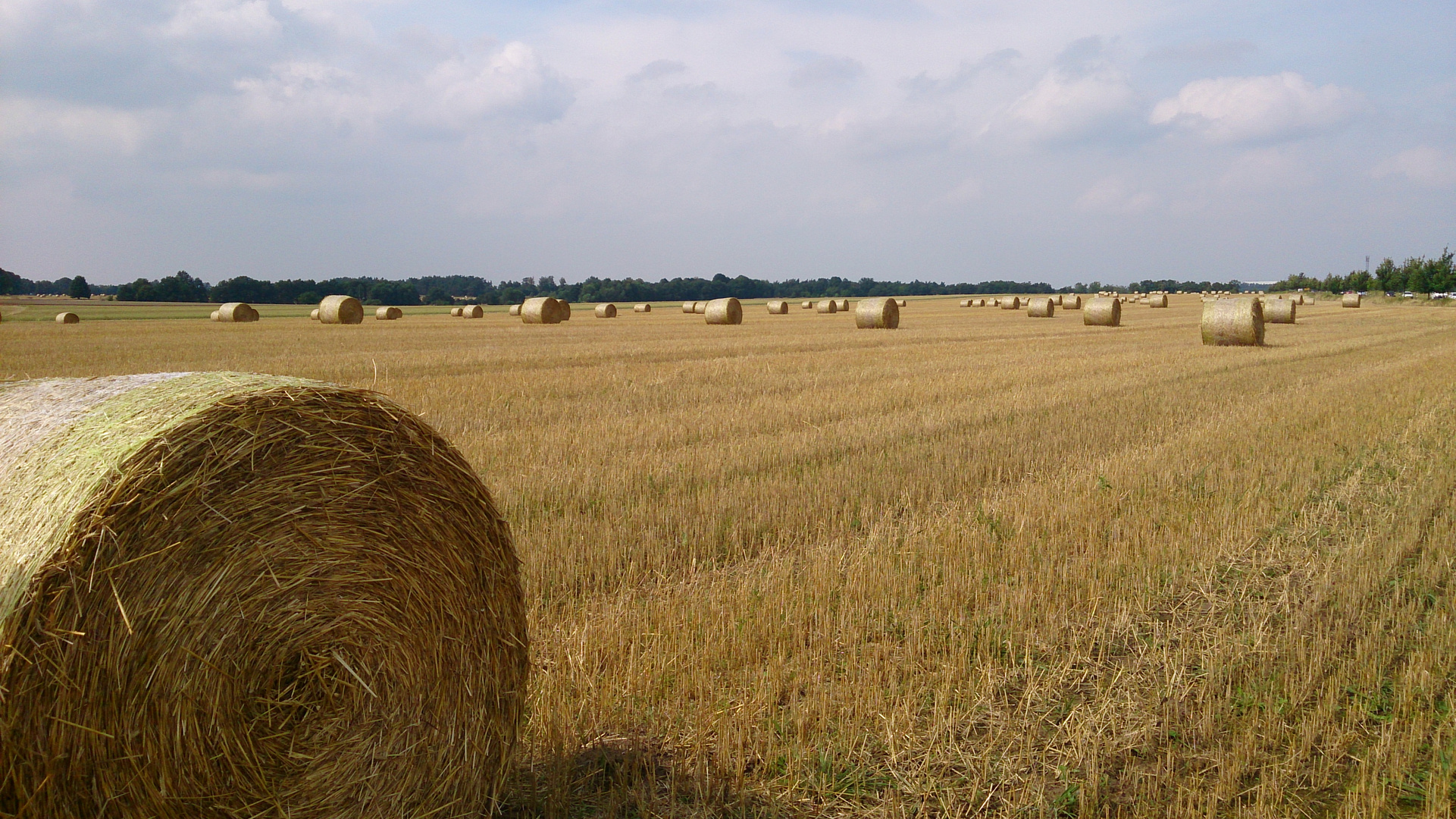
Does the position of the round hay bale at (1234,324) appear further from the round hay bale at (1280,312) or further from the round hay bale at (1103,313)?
the round hay bale at (1280,312)

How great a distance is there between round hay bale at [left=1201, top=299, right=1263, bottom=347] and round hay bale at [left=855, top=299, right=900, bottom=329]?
32.9ft

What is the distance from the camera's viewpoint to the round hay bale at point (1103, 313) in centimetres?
3300

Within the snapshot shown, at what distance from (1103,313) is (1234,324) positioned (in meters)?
13.3

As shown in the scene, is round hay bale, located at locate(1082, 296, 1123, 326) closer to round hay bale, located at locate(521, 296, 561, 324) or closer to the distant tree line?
round hay bale, located at locate(521, 296, 561, 324)

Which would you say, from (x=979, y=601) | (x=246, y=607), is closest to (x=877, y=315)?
(x=979, y=601)

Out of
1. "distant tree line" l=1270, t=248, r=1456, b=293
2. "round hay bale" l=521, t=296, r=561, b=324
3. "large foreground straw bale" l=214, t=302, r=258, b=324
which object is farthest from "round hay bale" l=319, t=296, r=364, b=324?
"distant tree line" l=1270, t=248, r=1456, b=293

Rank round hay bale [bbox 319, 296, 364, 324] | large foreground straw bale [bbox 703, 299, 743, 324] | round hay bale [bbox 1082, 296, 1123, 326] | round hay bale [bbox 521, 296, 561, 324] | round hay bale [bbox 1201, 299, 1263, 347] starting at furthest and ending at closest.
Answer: round hay bale [bbox 521, 296, 561, 324], large foreground straw bale [bbox 703, 299, 743, 324], round hay bale [bbox 319, 296, 364, 324], round hay bale [bbox 1082, 296, 1123, 326], round hay bale [bbox 1201, 299, 1263, 347]

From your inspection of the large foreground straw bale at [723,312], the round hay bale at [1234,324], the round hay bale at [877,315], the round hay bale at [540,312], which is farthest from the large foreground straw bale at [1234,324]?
the round hay bale at [540,312]

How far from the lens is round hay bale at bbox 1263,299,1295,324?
1275 inches

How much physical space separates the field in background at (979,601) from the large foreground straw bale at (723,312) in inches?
917

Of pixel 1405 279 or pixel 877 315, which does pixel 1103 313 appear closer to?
pixel 877 315

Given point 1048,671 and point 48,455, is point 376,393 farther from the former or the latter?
point 1048,671

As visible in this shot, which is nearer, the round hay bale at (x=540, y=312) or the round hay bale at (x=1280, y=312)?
the round hay bale at (x=1280, y=312)

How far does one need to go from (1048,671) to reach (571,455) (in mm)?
5150
